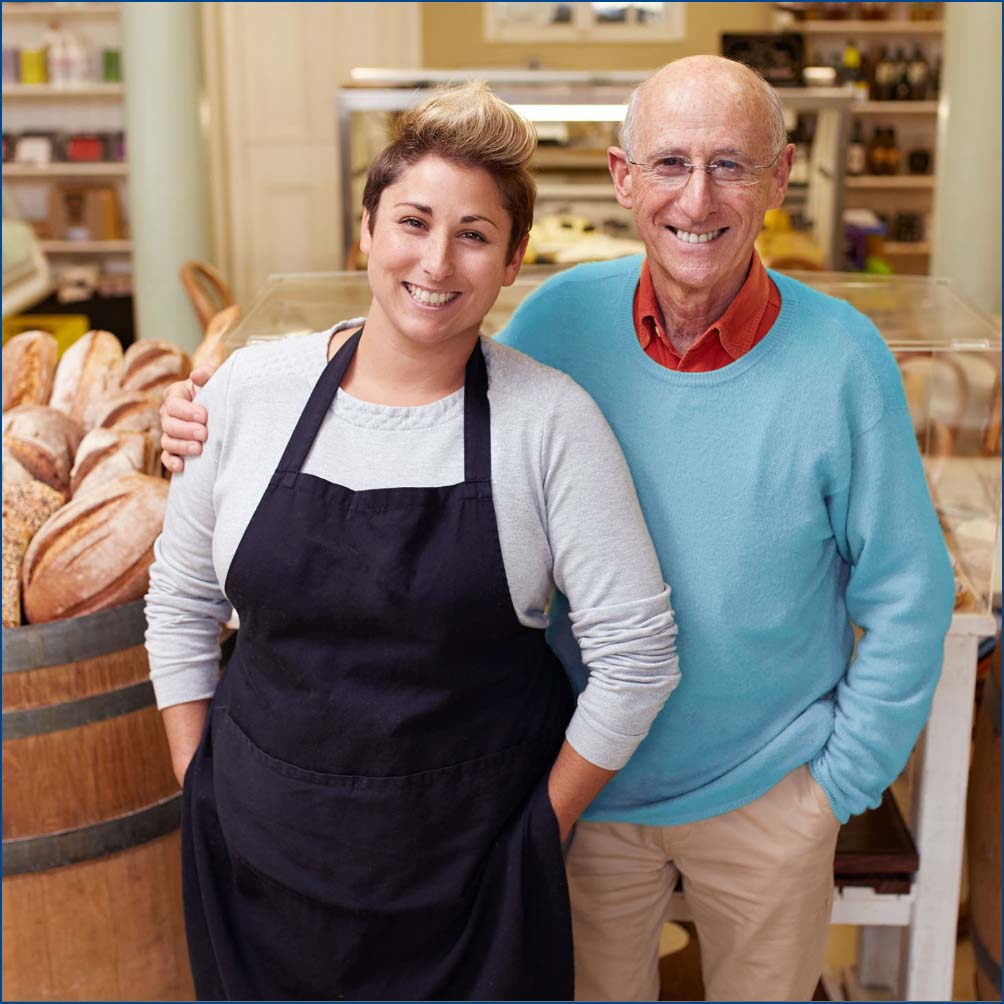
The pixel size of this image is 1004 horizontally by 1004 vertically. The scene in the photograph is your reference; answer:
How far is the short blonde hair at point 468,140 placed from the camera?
53.1 inches

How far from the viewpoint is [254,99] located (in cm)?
672

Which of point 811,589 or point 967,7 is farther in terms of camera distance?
point 967,7

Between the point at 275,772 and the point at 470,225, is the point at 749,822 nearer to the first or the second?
the point at 275,772

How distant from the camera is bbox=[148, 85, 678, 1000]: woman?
1.41m

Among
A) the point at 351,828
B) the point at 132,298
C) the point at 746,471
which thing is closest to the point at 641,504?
the point at 746,471

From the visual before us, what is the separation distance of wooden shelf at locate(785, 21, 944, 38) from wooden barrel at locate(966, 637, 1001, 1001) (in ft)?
19.9

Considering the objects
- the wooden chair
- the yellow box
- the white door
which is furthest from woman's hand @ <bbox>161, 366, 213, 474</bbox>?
the white door

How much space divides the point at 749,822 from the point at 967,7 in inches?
164

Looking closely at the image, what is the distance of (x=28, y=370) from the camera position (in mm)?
2371

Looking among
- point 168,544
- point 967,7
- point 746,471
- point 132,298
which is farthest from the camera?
point 132,298

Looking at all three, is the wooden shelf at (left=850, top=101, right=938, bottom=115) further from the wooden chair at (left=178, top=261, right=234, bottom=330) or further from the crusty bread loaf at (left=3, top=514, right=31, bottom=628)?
the crusty bread loaf at (left=3, top=514, right=31, bottom=628)

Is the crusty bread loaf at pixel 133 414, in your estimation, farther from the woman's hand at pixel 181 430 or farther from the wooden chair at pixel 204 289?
the wooden chair at pixel 204 289

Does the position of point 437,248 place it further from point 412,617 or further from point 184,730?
point 184,730

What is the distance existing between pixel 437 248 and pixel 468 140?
0.39ft
